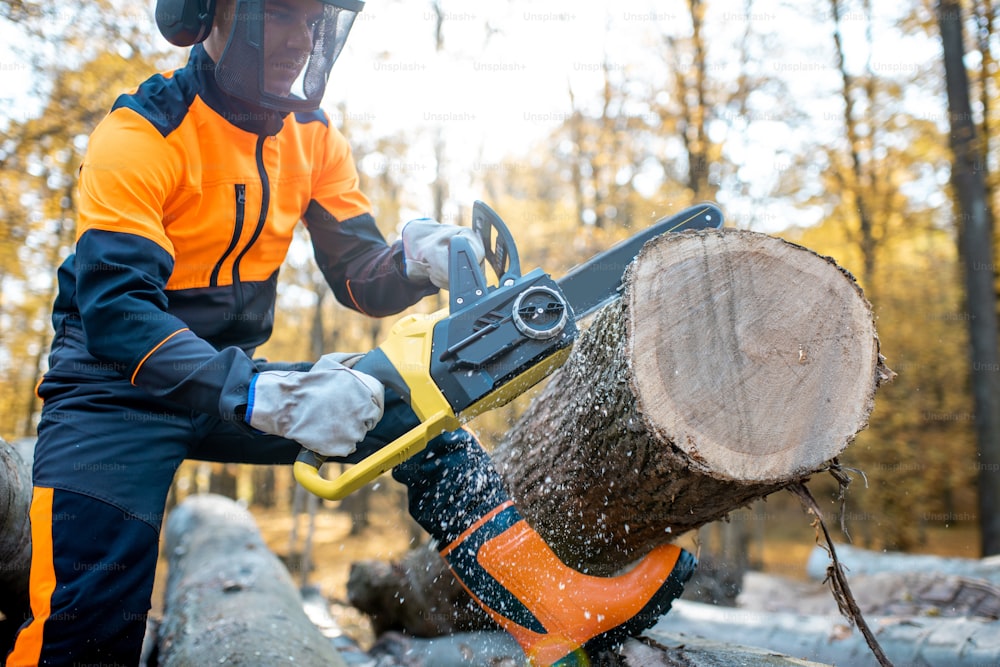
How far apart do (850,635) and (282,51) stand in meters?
3.42

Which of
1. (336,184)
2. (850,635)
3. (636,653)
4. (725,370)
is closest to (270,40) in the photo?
(336,184)

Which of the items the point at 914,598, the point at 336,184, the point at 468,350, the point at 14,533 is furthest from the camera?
the point at 914,598

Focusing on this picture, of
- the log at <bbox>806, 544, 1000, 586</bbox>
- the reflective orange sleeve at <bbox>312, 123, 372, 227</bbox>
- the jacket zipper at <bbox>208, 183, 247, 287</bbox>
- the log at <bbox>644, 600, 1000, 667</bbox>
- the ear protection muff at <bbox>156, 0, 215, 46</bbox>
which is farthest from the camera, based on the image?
the log at <bbox>806, 544, 1000, 586</bbox>

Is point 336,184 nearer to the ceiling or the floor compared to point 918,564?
nearer to the ceiling

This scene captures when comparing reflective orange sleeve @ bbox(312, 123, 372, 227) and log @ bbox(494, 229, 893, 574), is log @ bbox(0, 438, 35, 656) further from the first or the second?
log @ bbox(494, 229, 893, 574)

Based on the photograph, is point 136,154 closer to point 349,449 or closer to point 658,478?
point 349,449

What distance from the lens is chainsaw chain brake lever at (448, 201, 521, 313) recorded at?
192 centimetres

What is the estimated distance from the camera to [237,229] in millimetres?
2031

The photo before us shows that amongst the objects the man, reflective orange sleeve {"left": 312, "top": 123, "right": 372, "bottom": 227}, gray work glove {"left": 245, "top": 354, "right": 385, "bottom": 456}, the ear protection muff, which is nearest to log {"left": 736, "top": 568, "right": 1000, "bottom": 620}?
the man

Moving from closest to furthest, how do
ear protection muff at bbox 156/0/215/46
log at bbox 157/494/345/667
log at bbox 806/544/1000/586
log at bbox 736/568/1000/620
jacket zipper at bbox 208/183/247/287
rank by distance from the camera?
ear protection muff at bbox 156/0/215/46
jacket zipper at bbox 208/183/247/287
log at bbox 157/494/345/667
log at bbox 736/568/1000/620
log at bbox 806/544/1000/586

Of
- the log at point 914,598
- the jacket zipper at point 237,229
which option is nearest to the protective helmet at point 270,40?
the jacket zipper at point 237,229

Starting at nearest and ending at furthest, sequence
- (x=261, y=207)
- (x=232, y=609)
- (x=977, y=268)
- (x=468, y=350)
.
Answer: (x=468, y=350), (x=261, y=207), (x=232, y=609), (x=977, y=268)

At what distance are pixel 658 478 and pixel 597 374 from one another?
0.31m

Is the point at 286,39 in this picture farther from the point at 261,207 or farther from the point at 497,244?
the point at 497,244
